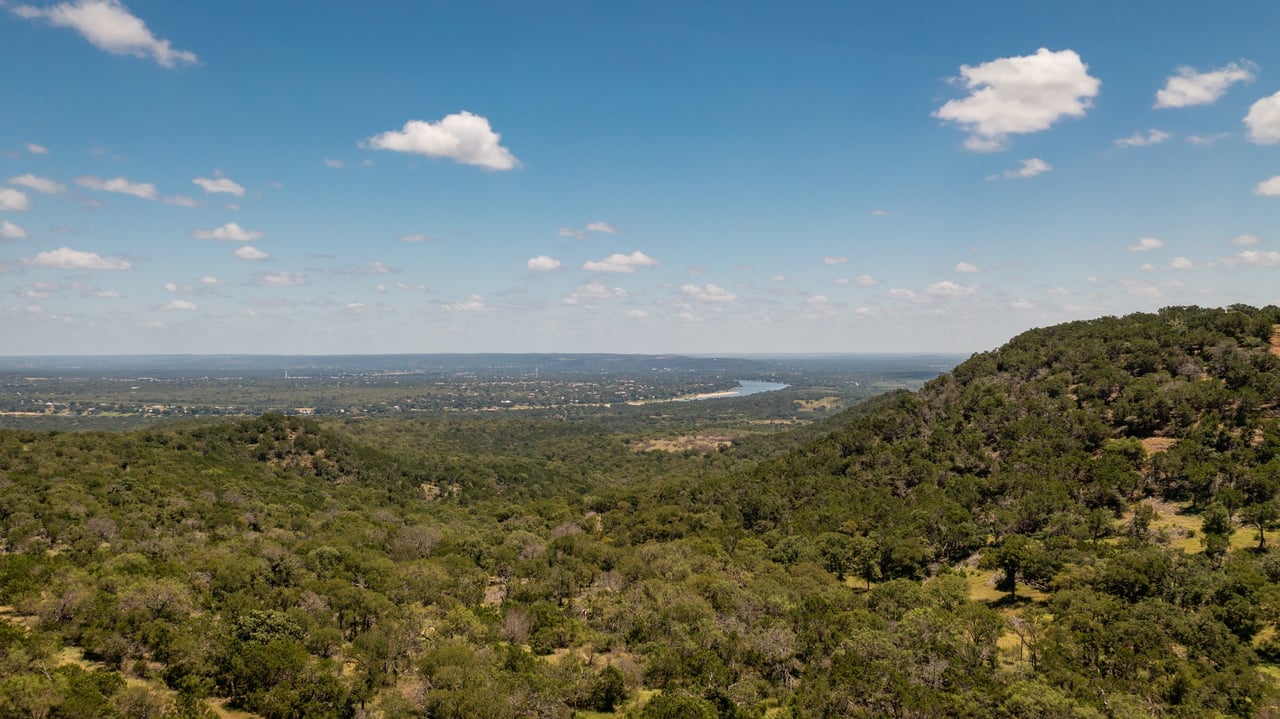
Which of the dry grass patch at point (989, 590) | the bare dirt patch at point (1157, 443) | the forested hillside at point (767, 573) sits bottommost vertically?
the dry grass patch at point (989, 590)

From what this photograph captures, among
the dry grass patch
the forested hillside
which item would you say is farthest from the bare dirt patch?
→ the dry grass patch

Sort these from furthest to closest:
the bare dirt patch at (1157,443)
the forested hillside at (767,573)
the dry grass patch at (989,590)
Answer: the bare dirt patch at (1157,443) < the dry grass patch at (989,590) < the forested hillside at (767,573)

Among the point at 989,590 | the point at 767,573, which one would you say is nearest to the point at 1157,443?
the point at 989,590

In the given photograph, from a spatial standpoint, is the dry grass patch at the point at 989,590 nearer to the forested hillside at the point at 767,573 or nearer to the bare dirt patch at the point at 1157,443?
the forested hillside at the point at 767,573

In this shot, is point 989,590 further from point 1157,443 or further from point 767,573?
point 1157,443

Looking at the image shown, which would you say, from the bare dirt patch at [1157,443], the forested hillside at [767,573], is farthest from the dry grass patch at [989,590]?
the bare dirt patch at [1157,443]

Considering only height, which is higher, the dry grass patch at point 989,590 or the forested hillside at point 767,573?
Result: the forested hillside at point 767,573

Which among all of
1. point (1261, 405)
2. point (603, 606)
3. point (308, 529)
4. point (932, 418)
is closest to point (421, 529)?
point (308, 529)

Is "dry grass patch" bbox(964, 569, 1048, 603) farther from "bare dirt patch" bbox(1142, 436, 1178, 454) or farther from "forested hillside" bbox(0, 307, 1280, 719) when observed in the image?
"bare dirt patch" bbox(1142, 436, 1178, 454)

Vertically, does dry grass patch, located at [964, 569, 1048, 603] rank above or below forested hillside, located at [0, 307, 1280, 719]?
below
